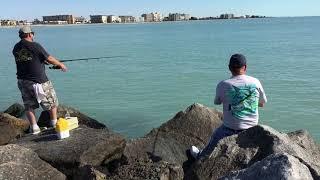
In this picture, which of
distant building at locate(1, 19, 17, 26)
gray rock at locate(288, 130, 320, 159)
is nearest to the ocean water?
gray rock at locate(288, 130, 320, 159)

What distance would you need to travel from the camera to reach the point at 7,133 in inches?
384

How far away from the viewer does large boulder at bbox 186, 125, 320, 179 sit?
20.1ft

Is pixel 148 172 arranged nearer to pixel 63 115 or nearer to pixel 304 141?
pixel 304 141

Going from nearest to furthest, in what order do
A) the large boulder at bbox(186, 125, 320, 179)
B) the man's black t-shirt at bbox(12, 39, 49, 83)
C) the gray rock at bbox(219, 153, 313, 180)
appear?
1. the gray rock at bbox(219, 153, 313, 180)
2. the large boulder at bbox(186, 125, 320, 179)
3. the man's black t-shirt at bbox(12, 39, 49, 83)

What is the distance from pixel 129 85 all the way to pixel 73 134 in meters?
15.1

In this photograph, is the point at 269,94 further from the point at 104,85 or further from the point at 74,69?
the point at 74,69

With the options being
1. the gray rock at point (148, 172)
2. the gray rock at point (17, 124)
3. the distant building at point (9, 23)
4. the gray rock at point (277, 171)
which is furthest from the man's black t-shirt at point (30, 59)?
the distant building at point (9, 23)

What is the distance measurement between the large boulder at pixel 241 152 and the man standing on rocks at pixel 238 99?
230 mm

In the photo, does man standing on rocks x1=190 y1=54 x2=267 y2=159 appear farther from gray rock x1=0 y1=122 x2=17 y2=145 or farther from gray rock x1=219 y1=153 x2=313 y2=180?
gray rock x1=0 y1=122 x2=17 y2=145

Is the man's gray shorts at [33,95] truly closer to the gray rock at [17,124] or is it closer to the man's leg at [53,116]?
the man's leg at [53,116]

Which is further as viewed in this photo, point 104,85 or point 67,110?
point 104,85

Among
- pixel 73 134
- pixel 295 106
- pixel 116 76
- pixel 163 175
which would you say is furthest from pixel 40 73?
pixel 116 76

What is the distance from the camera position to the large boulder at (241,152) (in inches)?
242

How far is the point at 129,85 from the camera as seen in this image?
2342 centimetres
